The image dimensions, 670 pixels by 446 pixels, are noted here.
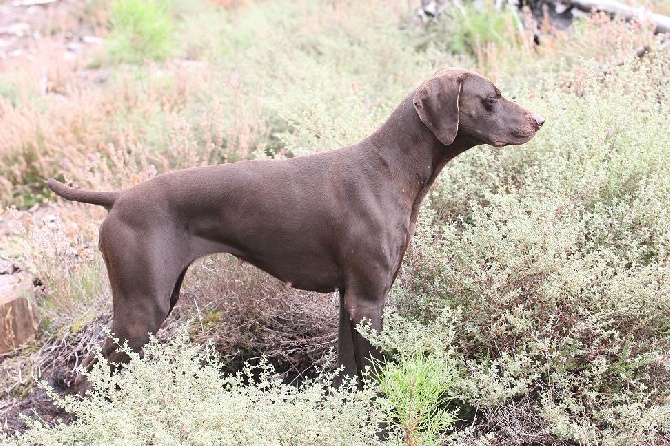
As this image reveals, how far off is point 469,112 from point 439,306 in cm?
99

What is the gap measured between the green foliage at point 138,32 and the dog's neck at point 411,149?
5886mm

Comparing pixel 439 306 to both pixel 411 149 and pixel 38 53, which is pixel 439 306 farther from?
pixel 38 53

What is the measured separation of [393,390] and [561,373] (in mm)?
922

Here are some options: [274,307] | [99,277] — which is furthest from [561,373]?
[99,277]

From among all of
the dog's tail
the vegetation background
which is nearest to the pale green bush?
the vegetation background

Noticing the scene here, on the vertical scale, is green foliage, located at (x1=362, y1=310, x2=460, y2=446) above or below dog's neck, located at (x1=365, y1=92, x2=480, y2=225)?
below

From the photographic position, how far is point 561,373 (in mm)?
3766

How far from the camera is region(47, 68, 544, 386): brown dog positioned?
370cm

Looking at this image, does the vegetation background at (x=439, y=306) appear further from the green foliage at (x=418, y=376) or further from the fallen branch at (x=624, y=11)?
the fallen branch at (x=624, y=11)

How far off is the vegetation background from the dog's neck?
17.2 inches

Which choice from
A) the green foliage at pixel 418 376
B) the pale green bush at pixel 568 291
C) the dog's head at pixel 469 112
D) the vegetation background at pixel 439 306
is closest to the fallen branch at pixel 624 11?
the vegetation background at pixel 439 306

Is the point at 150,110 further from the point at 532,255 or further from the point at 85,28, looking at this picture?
the point at 85,28

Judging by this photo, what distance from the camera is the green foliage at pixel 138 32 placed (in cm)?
903

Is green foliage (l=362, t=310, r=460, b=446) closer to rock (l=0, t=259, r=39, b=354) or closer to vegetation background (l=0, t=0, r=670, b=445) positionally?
vegetation background (l=0, t=0, r=670, b=445)
